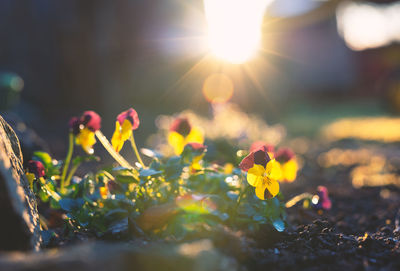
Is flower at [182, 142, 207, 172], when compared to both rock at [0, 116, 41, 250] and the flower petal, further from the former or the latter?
rock at [0, 116, 41, 250]

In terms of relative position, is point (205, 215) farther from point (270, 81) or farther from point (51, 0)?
point (270, 81)

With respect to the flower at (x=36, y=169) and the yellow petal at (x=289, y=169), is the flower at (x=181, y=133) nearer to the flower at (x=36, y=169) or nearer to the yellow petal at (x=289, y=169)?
the yellow petal at (x=289, y=169)

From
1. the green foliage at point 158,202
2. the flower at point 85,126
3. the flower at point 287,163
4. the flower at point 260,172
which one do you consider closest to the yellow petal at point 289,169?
the flower at point 287,163

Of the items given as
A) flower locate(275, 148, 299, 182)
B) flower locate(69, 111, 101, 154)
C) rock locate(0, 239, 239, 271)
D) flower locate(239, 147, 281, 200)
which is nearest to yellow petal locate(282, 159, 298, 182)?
flower locate(275, 148, 299, 182)

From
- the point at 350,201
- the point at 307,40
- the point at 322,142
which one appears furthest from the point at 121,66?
the point at 307,40

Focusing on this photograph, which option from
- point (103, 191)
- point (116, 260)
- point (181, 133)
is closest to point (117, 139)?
point (103, 191)

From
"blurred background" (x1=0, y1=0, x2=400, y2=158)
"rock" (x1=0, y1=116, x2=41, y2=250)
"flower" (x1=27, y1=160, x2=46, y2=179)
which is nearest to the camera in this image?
"rock" (x1=0, y1=116, x2=41, y2=250)

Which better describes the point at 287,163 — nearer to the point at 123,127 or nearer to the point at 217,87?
the point at 123,127
